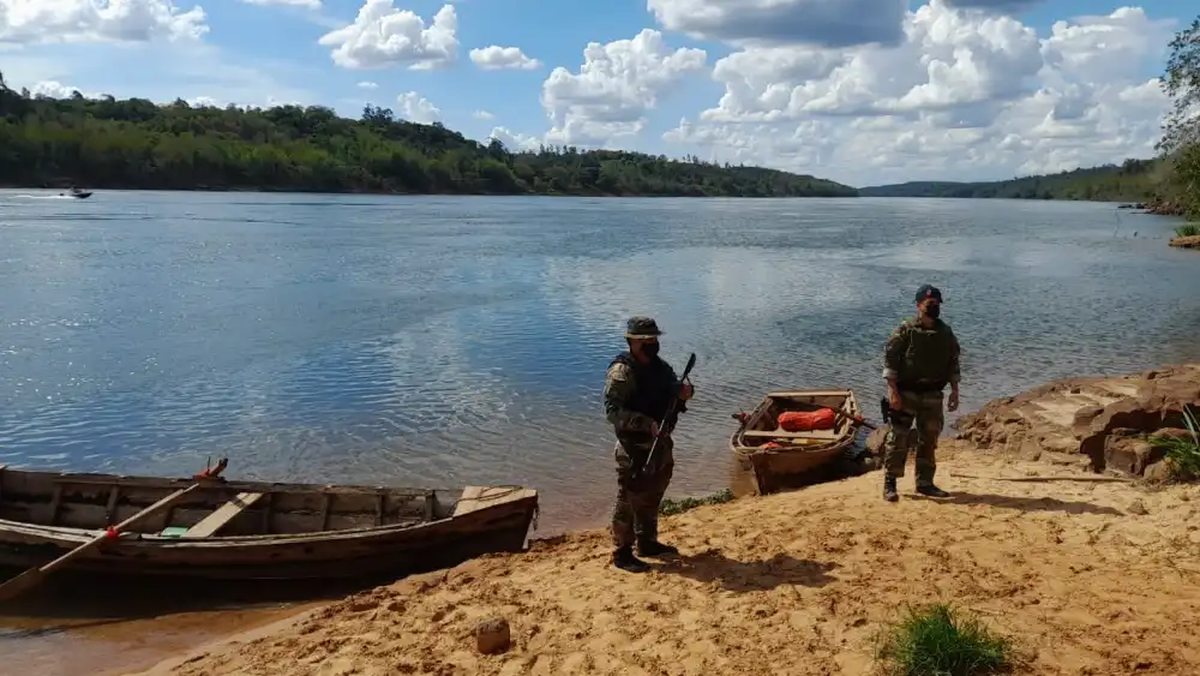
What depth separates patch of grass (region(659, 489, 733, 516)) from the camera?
12.2 metres

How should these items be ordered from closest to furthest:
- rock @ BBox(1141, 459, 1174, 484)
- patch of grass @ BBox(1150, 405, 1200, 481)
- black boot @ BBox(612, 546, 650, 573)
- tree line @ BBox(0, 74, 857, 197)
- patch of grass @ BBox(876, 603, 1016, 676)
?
patch of grass @ BBox(876, 603, 1016, 676)
black boot @ BBox(612, 546, 650, 573)
patch of grass @ BBox(1150, 405, 1200, 481)
rock @ BBox(1141, 459, 1174, 484)
tree line @ BBox(0, 74, 857, 197)

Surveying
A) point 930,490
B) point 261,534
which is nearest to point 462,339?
point 261,534

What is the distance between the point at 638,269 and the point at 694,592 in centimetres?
4012

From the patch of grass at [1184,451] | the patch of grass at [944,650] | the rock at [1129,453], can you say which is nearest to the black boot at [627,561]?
the patch of grass at [944,650]

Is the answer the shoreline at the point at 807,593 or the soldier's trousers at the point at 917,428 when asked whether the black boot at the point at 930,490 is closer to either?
the shoreline at the point at 807,593

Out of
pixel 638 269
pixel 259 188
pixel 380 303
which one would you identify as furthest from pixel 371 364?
pixel 259 188

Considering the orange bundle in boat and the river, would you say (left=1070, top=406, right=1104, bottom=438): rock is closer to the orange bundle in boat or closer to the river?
the orange bundle in boat

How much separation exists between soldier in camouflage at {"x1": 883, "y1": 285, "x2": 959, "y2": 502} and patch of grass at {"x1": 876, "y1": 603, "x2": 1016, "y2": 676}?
373 cm

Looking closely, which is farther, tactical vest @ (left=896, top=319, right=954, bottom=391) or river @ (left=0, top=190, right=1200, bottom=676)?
river @ (left=0, top=190, right=1200, bottom=676)

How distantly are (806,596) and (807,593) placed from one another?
7 centimetres

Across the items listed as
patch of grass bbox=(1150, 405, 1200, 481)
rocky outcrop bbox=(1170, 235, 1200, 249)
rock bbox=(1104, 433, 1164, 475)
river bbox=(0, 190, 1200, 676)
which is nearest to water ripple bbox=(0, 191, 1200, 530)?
river bbox=(0, 190, 1200, 676)

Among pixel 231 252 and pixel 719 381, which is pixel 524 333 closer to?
pixel 719 381

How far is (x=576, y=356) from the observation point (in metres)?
23.9

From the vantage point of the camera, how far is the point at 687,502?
12.6 metres
